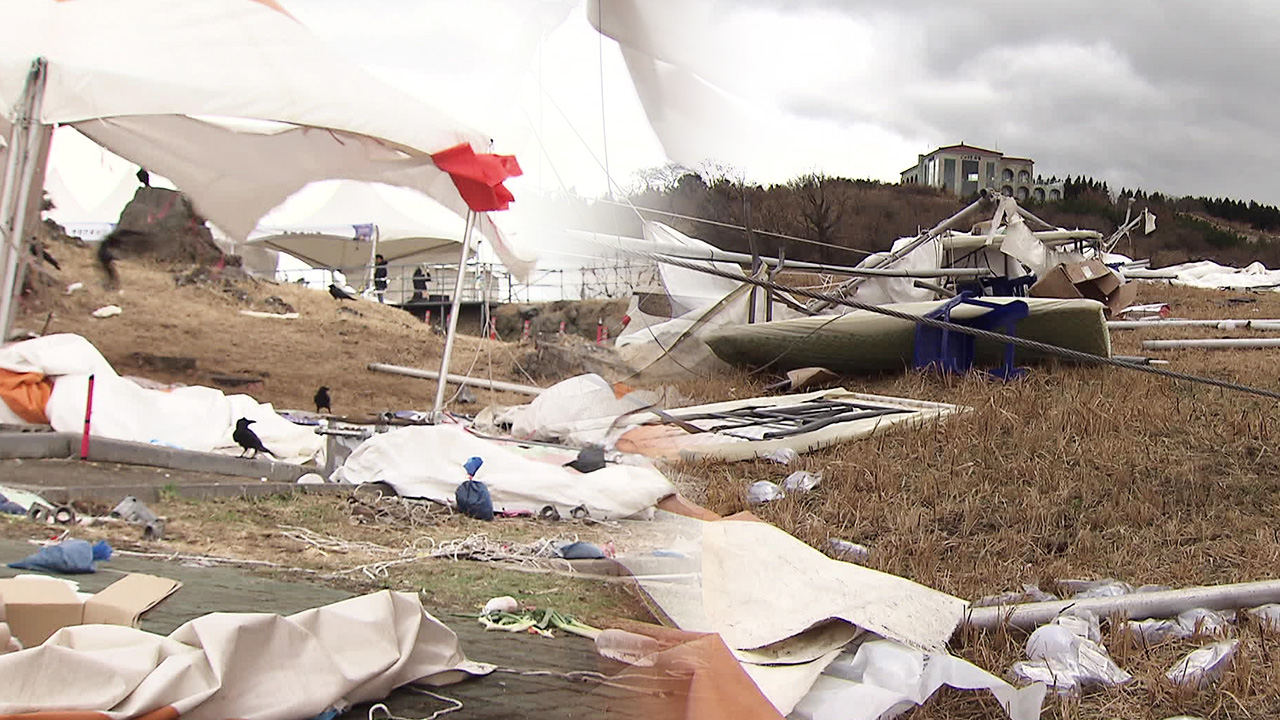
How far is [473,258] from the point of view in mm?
7969

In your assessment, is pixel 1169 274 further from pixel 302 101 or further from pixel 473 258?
pixel 302 101

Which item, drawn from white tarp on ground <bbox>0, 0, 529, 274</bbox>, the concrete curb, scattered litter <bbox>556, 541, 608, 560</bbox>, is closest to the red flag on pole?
white tarp on ground <bbox>0, 0, 529, 274</bbox>

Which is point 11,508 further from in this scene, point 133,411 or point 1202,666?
point 1202,666

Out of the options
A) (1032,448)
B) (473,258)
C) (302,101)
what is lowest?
(1032,448)

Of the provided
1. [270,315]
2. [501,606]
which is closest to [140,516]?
[501,606]

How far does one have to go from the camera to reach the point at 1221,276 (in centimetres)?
1347

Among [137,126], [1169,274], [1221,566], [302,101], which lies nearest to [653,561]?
[1221,566]

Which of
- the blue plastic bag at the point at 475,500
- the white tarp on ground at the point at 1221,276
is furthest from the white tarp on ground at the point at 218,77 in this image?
the white tarp on ground at the point at 1221,276

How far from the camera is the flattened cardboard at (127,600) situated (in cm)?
173

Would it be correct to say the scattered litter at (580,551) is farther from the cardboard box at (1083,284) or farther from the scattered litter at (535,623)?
the cardboard box at (1083,284)

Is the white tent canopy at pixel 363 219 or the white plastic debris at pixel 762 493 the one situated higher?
the white tent canopy at pixel 363 219

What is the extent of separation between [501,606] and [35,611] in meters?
0.82

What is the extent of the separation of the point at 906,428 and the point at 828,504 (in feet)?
2.65

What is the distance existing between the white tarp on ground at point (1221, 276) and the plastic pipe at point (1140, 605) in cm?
1168
